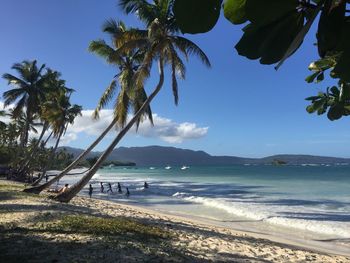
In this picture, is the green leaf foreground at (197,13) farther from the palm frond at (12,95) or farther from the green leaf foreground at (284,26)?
the palm frond at (12,95)

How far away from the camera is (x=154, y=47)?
53.5 ft

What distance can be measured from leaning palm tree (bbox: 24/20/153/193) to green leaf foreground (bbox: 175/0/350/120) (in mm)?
15300

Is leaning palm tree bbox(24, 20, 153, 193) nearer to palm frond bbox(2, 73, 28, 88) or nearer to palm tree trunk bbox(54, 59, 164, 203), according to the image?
palm tree trunk bbox(54, 59, 164, 203)

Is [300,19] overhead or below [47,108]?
below

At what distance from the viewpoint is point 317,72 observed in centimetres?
244

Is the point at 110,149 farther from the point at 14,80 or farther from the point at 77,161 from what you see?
the point at 14,80

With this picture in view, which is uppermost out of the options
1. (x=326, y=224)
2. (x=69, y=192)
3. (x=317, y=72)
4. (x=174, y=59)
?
(x=174, y=59)

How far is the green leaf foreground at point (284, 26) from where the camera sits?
1125 mm

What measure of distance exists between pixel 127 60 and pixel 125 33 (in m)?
3.85

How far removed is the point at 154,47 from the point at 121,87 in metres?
2.61

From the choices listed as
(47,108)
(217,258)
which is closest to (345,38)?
(217,258)

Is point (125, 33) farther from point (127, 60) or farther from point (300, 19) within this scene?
point (300, 19)

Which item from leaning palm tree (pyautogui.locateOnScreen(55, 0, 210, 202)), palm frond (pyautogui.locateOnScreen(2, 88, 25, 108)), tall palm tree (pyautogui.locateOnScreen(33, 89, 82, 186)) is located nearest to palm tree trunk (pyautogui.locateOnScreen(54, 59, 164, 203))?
leaning palm tree (pyautogui.locateOnScreen(55, 0, 210, 202))

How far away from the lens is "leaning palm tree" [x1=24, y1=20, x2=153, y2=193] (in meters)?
17.4
